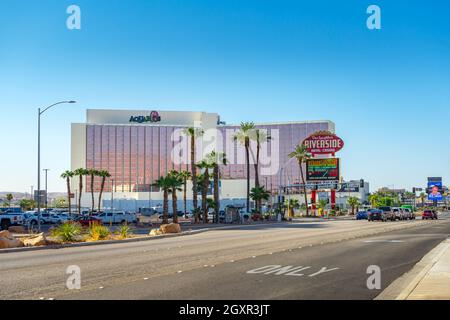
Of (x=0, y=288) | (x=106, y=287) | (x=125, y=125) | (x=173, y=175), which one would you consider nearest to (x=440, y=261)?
(x=106, y=287)

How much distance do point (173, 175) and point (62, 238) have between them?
43.8 metres

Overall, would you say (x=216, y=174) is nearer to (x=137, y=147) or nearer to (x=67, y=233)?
(x=67, y=233)

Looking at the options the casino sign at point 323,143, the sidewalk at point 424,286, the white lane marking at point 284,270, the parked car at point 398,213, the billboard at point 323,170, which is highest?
the casino sign at point 323,143

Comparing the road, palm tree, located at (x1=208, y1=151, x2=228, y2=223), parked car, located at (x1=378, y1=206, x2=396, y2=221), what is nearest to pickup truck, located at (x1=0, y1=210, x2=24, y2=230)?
palm tree, located at (x1=208, y1=151, x2=228, y2=223)

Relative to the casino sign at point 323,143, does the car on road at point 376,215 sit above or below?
below

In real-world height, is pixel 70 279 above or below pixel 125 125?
below

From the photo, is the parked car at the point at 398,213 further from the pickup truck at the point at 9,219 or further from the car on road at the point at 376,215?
the pickup truck at the point at 9,219

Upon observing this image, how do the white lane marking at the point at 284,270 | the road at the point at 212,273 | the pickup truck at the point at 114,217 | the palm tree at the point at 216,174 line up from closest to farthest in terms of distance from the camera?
the road at the point at 212,273 → the white lane marking at the point at 284,270 → the pickup truck at the point at 114,217 → the palm tree at the point at 216,174

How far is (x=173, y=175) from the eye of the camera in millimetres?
74062

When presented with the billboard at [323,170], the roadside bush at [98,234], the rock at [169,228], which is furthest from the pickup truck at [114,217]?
the billboard at [323,170]

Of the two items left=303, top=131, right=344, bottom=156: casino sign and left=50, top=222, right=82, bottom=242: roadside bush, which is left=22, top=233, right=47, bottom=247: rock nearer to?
left=50, top=222, right=82, bottom=242: roadside bush

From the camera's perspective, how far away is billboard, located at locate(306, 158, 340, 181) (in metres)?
98.3

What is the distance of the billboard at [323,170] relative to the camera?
9831 centimetres
